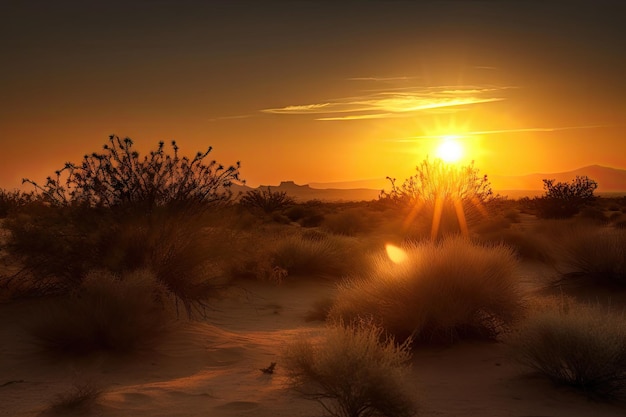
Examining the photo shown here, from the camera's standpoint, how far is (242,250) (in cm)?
1096

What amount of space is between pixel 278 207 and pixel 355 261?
19132 mm

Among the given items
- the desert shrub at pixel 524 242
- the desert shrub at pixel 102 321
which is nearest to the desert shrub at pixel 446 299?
the desert shrub at pixel 102 321

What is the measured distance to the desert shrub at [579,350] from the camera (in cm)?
564

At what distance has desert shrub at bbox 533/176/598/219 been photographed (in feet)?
113

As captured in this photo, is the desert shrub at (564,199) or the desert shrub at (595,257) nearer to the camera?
the desert shrub at (595,257)

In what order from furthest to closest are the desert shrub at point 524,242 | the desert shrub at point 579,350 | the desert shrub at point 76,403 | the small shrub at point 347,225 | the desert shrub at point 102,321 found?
the small shrub at point 347,225
the desert shrub at point 524,242
the desert shrub at point 102,321
the desert shrub at point 579,350
the desert shrub at point 76,403

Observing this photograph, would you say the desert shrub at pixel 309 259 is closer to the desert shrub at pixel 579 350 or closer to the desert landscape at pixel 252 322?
the desert landscape at pixel 252 322

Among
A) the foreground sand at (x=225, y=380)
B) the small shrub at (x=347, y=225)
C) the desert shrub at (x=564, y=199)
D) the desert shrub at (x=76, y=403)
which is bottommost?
the foreground sand at (x=225, y=380)

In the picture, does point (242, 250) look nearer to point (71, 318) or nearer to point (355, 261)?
point (71, 318)

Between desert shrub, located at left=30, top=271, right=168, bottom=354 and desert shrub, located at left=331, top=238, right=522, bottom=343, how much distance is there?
8.91 feet

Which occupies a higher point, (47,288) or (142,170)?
(142,170)

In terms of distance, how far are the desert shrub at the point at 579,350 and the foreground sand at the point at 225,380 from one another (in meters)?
0.18

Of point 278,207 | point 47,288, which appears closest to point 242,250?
point 47,288

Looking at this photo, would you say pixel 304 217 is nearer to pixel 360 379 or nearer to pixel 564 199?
pixel 564 199
